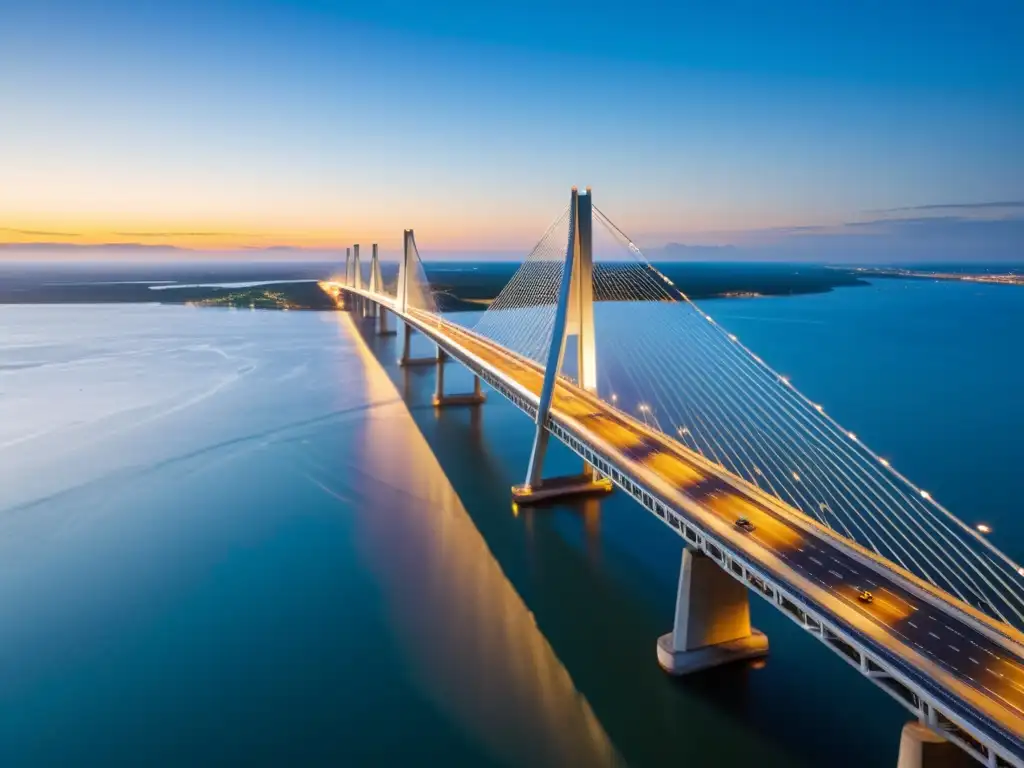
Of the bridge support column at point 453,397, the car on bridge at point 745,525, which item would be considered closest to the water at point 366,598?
the bridge support column at point 453,397

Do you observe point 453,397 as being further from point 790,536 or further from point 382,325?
point 382,325

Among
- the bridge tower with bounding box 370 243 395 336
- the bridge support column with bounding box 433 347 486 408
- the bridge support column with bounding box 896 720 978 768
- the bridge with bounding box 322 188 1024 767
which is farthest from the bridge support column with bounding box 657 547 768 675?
Result: the bridge tower with bounding box 370 243 395 336

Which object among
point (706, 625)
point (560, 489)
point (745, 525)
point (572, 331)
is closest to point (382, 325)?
point (572, 331)

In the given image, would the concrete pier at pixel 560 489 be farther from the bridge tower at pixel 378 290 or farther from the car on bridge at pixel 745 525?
the bridge tower at pixel 378 290

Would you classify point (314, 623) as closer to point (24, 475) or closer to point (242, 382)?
point (24, 475)

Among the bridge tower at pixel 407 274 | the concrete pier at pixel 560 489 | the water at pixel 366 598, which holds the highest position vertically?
the bridge tower at pixel 407 274

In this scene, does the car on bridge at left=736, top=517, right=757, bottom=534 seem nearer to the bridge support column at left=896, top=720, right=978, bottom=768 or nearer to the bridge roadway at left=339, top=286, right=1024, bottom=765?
the bridge roadway at left=339, top=286, right=1024, bottom=765
